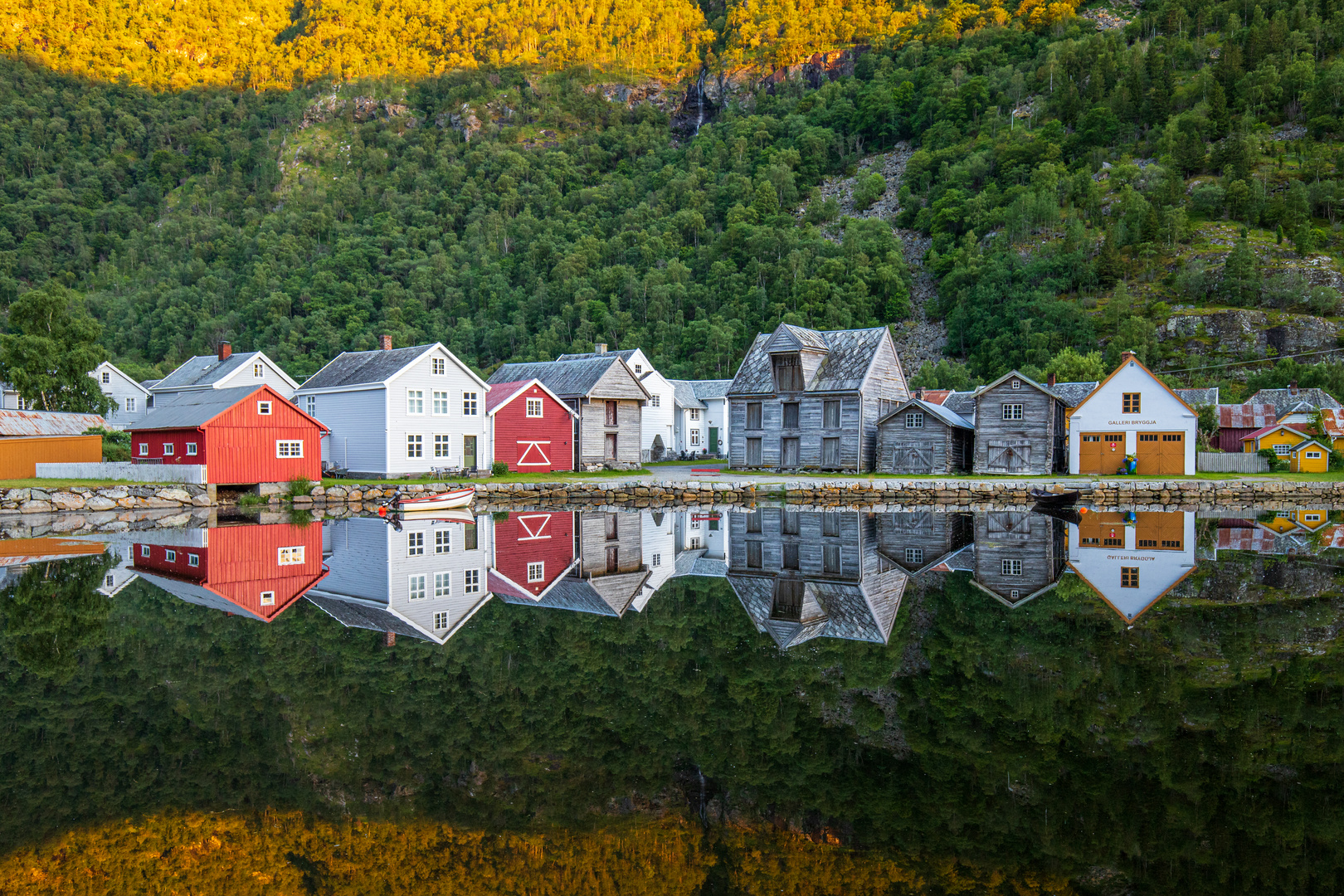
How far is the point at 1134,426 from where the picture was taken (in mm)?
43406

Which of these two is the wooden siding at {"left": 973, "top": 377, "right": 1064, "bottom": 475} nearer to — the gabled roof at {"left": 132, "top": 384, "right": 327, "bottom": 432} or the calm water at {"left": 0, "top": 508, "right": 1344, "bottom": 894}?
the calm water at {"left": 0, "top": 508, "right": 1344, "bottom": 894}

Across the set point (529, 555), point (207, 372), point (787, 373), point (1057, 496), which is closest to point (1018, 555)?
point (529, 555)

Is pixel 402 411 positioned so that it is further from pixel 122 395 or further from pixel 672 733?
pixel 122 395

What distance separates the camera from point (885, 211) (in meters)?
Answer: 135

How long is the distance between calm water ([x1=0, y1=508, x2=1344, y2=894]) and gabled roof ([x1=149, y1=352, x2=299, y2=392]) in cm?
3652

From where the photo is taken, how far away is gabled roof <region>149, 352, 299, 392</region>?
165ft

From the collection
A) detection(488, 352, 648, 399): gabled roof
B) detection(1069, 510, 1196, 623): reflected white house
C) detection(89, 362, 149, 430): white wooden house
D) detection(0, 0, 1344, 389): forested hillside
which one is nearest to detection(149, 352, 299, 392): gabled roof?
detection(89, 362, 149, 430): white wooden house

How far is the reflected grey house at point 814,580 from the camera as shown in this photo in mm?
13586

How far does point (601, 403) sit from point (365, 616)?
3398 centimetres

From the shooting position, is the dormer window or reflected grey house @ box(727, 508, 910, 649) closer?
reflected grey house @ box(727, 508, 910, 649)

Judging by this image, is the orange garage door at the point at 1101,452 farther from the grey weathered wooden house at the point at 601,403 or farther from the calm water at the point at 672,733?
the calm water at the point at 672,733

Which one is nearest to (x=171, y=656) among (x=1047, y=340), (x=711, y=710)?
(x=711, y=710)

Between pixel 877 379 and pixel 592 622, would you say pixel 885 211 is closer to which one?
pixel 877 379

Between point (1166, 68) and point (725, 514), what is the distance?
5066 inches
